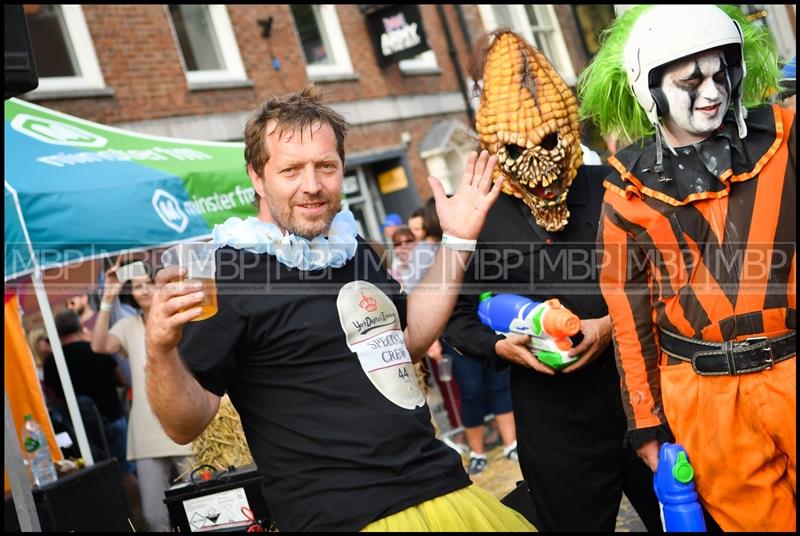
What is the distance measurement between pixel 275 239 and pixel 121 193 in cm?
413

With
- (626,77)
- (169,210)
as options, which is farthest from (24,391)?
(626,77)

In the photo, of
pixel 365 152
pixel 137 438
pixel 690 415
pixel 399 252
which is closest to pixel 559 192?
pixel 690 415

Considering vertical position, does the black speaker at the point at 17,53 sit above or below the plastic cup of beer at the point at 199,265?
above

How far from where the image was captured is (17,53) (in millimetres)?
2887

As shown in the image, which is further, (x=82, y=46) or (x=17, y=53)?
(x=82, y=46)

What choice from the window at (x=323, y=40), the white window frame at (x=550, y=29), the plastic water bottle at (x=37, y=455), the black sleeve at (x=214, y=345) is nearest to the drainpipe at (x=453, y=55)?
the white window frame at (x=550, y=29)

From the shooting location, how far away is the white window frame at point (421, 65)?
15266 mm

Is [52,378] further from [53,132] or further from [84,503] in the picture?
[84,503]

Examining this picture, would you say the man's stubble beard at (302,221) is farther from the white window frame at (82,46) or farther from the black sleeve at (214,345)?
the white window frame at (82,46)

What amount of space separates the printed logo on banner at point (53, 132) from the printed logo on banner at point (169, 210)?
799 mm

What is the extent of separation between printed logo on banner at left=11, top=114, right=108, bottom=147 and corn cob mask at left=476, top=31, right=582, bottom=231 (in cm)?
433

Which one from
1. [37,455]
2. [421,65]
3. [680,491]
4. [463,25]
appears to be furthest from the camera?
[463,25]

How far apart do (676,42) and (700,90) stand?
0.15 metres

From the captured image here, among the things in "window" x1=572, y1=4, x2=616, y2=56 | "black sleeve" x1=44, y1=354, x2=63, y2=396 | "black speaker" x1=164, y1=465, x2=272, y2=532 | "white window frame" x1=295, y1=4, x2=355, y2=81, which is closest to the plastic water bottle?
"black speaker" x1=164, y1=465, x2=272, y2=532
